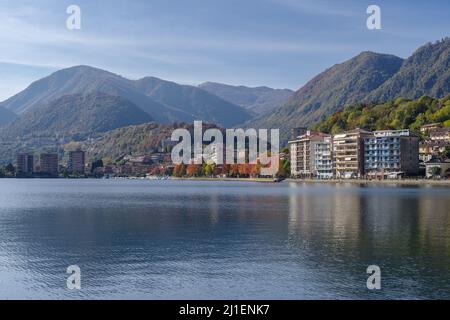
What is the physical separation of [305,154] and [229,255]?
147952mm

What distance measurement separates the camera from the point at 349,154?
512ft

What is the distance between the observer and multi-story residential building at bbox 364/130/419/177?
144750 millimetres

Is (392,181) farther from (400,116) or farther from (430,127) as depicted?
(400,116)

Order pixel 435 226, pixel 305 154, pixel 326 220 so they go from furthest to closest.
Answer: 1. pixel 305 154
2. pixel 326 220
3. pixel 435 226

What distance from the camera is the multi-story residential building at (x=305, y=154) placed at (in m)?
175

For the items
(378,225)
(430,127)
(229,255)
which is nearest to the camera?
(229,255)

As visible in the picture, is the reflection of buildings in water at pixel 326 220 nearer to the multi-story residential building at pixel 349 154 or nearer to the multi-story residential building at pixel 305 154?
the multi-story residential building at pixel 349 154

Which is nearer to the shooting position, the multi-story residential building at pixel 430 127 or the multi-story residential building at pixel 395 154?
the multi-story residential building at pixel 395 154

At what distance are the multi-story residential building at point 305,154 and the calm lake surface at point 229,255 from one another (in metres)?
118

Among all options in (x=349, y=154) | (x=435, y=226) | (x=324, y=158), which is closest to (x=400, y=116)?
(x=324, y=158)

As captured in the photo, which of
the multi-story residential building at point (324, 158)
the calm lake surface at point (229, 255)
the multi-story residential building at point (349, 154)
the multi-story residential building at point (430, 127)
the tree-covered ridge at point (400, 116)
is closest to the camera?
the calm lake surface at point (229, 255)

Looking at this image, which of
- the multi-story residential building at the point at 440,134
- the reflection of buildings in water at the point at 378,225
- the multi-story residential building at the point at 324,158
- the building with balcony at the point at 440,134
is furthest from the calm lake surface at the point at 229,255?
the multi-story residential building at the point at 324,158

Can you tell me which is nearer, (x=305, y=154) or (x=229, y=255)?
(x=229, y=255)

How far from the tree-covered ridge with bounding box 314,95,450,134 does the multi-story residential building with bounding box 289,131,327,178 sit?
47.6 ft
